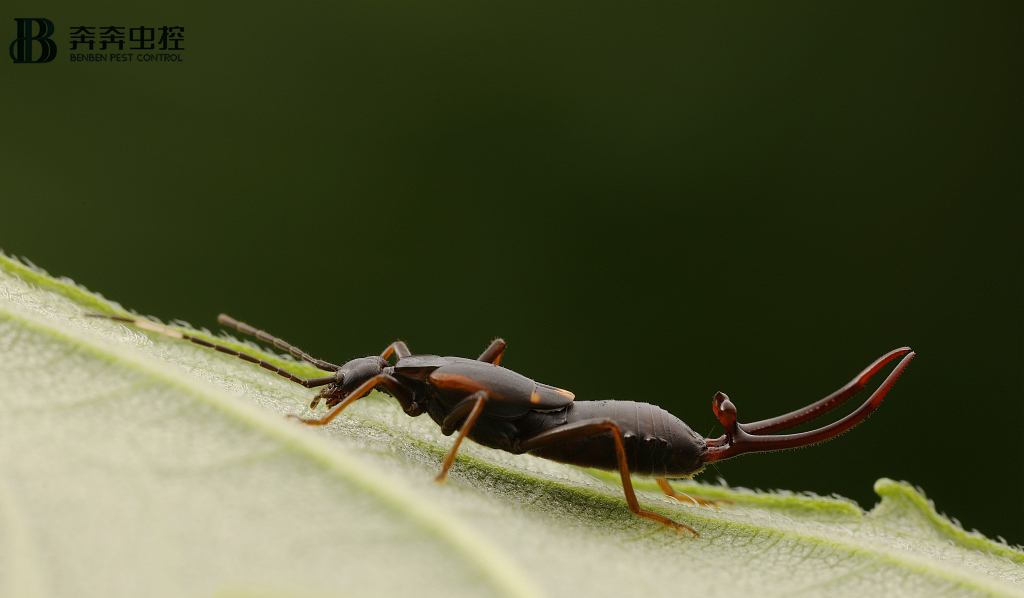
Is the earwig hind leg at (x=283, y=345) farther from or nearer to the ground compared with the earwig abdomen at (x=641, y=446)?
farther from the ground

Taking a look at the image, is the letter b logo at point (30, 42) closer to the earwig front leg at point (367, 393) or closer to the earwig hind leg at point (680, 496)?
the earwig front leg at point (367, 393)

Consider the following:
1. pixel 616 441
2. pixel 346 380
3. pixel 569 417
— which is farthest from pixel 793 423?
pixel 346 380

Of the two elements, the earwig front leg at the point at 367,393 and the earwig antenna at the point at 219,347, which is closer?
the earwig front leg at the point at 367,393

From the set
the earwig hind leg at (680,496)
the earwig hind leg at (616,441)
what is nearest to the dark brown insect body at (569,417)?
the earwig hind leg at (616,441)

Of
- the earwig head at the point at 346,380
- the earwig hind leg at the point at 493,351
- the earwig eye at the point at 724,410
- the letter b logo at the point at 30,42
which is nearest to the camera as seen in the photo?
the earwig eye at the point at 724,410

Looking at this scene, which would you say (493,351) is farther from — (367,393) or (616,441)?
(616,441)

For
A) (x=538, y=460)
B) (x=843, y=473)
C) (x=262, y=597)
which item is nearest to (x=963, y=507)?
(x=843, y=473)

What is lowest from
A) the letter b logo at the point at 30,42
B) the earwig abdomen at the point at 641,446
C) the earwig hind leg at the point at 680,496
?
the earwig hind leg at the point at 680,496

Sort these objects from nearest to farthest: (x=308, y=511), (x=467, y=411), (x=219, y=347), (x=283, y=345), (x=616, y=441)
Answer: (x=308, y=511) < (x=616, y=441) < (x=467, y=411) < (x=219, y=347) < (x=283, y=345)
